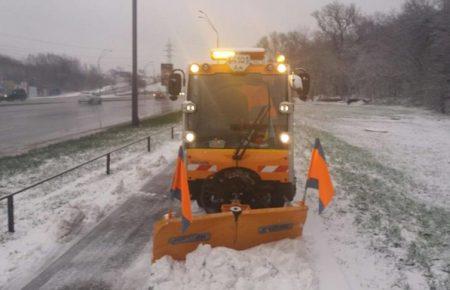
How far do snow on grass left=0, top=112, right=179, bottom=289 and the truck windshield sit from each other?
8.40 feet

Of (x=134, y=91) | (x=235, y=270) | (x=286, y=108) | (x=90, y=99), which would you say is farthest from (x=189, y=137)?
(x=90, y=99)

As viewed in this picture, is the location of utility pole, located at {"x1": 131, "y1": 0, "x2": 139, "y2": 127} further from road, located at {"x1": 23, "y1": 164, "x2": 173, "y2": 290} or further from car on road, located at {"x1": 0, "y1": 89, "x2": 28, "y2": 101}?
car on road, located at {"x1": 0, "y1": 89, "x2": 28, "y2": 101}

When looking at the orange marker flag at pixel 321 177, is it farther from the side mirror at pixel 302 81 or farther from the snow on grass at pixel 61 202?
the snow on grass at pixel 61 202

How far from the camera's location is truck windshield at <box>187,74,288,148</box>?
6.56m

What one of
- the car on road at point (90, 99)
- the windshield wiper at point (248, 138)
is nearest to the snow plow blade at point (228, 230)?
the windshield wiper at point (248, 138)

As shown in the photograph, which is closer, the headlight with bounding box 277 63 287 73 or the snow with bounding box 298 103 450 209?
the headlight with bounding box 277 63 287 73

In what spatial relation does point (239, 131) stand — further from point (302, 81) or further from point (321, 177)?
point (321, 177)

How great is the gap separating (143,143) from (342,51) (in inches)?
3061

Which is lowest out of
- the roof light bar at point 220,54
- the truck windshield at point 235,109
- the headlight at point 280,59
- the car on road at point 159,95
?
the truck windshield at point 235,109

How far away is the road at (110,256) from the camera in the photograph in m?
5.11

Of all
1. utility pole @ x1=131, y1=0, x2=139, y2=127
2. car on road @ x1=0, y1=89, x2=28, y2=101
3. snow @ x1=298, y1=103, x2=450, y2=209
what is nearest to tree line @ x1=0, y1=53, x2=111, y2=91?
car on road @ x1=0, y1=89, x2=28, y2=101

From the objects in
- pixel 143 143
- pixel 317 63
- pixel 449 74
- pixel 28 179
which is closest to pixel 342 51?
pixel 317 63

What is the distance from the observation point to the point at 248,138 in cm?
647

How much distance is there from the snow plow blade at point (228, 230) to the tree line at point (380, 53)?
84.0ft
